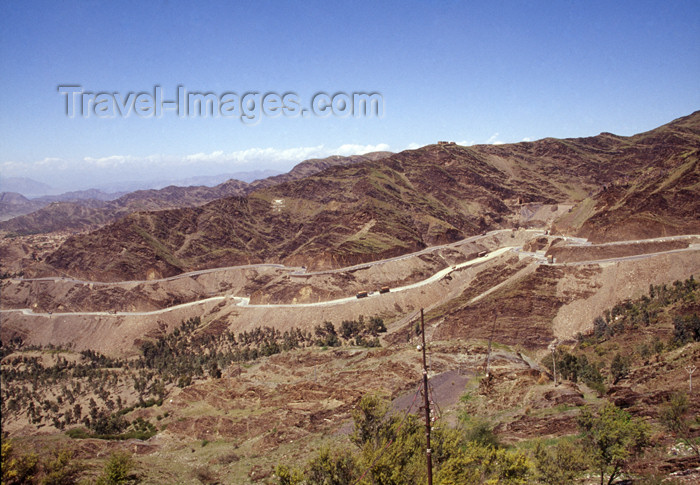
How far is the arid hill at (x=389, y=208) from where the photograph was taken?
111 m

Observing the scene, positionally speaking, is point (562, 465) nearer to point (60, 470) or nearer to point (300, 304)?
point (60, 470)

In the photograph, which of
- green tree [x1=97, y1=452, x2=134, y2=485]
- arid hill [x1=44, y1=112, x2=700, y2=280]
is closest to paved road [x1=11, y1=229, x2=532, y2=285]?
arid hill [x1=44, y1=112, x2=700, y2=280]

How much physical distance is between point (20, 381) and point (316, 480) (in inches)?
2922

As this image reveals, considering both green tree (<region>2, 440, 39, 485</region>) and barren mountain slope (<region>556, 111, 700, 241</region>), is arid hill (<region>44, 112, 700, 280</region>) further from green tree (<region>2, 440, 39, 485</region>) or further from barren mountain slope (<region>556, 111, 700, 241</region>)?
green tree (<region>2, 440, 39, 485</region>)

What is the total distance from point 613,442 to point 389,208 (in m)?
112

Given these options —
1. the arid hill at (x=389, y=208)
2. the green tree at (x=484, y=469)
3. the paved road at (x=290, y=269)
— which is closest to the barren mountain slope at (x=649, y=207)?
the arid hill at (x=389, y=208)

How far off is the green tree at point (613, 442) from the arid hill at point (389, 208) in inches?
2780

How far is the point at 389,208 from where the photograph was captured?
432 ft

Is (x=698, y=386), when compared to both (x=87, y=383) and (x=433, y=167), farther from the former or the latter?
(x=433, y=167)

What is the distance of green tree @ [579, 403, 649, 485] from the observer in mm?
20625

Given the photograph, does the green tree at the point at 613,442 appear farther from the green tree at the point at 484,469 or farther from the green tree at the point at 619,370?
the green tree at the point at 619,370

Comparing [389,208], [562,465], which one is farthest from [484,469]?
[389,208]

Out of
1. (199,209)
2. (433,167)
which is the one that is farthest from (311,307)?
(433,167)

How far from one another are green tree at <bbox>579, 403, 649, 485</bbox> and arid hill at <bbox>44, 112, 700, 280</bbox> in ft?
232
